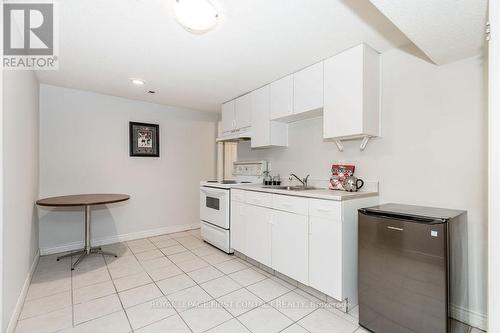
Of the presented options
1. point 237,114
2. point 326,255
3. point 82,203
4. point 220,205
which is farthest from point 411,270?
point 82,203

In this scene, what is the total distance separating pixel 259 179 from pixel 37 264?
2941mm

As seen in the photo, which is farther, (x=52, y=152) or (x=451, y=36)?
(x=52, y=152)

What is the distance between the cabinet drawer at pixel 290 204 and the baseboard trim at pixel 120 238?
8.26 feet

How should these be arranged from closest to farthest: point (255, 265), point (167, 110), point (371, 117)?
point (371, 117) → point (255, 265) → point (167, 110)

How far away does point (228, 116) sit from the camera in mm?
3875

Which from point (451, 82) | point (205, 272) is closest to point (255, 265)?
point (205, 272)

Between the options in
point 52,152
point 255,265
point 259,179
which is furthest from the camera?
point 259,179

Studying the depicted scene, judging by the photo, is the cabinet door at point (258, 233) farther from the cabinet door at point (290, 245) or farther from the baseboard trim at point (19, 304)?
the baseboard trim at point (19, 304)

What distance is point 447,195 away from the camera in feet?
6.28

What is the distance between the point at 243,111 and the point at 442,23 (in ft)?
8.00

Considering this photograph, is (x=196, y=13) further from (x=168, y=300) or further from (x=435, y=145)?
(x=168, y=300)

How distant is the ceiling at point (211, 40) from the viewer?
1664mm

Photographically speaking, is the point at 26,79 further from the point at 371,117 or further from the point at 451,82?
the point at 451,82
